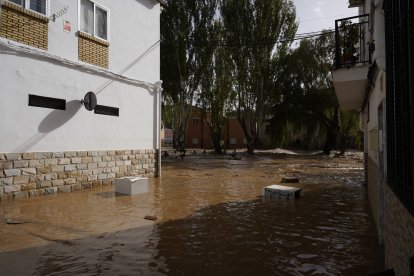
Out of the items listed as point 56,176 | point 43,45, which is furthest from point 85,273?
point 43,45

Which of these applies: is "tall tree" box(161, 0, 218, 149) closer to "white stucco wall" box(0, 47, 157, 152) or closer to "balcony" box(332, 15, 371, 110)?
"white stucco wall" box(0, 47, 157, 152)

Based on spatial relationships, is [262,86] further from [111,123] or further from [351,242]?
[351,242]

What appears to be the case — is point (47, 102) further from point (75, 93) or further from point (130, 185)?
point (130, 185)

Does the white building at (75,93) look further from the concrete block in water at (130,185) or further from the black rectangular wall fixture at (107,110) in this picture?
the concrete block in water at (130,185)

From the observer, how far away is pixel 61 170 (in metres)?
9.91

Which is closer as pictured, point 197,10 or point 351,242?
point 351,242

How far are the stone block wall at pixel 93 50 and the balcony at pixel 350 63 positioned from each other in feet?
24.5

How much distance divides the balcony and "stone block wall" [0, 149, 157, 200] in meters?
7.74

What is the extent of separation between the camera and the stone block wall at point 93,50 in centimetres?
1059

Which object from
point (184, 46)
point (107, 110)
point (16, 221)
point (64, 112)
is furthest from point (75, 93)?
point (184, 46)

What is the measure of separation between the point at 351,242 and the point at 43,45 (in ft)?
29.5

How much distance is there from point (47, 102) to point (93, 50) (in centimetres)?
257

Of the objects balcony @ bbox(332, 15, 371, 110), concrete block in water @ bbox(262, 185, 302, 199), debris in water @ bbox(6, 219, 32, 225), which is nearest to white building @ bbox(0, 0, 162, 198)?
debris in water @ bbox(6, 219, 32, 225)

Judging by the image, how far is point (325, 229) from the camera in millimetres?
6629
